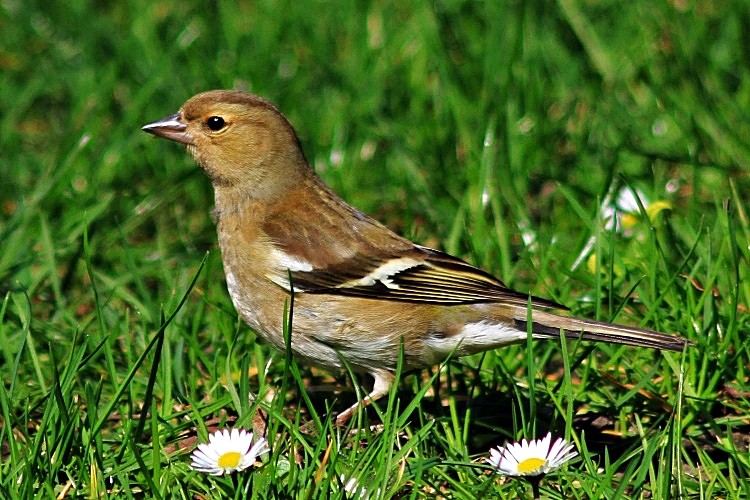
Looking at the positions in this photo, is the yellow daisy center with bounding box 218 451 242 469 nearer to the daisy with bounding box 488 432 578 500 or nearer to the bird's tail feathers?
the daisy with bounding box 488 432 578 500

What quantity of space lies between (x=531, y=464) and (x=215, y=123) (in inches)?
88.0

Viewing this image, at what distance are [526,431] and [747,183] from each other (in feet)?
8.71

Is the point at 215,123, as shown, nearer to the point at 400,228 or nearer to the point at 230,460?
the point at 400,228

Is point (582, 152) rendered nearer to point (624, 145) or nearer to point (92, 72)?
point (624, 145)

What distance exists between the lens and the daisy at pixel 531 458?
10.8 feet

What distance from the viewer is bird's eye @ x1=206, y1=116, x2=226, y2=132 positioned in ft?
15.6

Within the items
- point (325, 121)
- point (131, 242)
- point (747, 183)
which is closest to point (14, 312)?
point (131, 242)

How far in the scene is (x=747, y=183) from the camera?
226 inches

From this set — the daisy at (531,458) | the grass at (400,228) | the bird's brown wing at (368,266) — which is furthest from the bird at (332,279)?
the daisy at (531,458)

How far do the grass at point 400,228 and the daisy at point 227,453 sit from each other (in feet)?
0.27

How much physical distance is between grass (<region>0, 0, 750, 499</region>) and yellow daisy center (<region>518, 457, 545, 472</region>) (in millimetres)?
243

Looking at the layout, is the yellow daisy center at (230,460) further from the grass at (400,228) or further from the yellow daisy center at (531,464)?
the yellow daisy center at (531,464)

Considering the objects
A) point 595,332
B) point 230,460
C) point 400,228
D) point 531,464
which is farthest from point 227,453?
point 400,228

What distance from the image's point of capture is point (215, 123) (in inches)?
187
